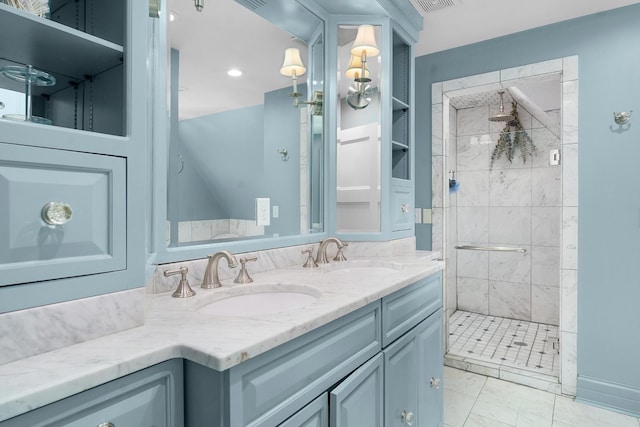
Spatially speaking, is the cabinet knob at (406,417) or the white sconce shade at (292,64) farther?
the white sconce shade at (292,64)

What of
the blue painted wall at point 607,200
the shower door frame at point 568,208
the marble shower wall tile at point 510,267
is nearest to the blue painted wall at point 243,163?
the shower door frame at point 568,208

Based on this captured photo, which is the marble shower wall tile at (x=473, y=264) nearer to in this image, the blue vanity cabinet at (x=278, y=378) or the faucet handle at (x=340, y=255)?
the faucet handle at (x=340, y=255)

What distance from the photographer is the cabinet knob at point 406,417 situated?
151 centimetres

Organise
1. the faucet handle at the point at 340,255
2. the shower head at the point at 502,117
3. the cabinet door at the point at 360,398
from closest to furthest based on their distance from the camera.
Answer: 1. the cabinet door at the point at 360,398
2. the faucet handle at the point at 340,255
3. the shower head at the point at 502,117

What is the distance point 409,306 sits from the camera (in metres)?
1.58

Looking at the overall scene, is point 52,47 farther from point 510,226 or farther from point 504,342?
→ point 510,226

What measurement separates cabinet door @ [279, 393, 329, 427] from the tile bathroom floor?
1.37 m

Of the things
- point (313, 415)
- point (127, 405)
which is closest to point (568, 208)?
point (313, 415)

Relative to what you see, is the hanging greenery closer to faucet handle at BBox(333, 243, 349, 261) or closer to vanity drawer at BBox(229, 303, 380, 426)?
faucet handle at BBox(333, 243, 349, 261)

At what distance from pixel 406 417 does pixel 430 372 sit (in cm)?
32

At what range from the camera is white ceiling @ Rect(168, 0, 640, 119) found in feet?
4.60

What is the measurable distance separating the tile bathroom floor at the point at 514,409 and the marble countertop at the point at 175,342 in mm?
1331

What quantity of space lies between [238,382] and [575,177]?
7.82 feet

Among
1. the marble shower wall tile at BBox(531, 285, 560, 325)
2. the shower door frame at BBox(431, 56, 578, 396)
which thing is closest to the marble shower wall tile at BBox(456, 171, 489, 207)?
the marble shower wall tile at BBox(531, 285, 560, 325)
